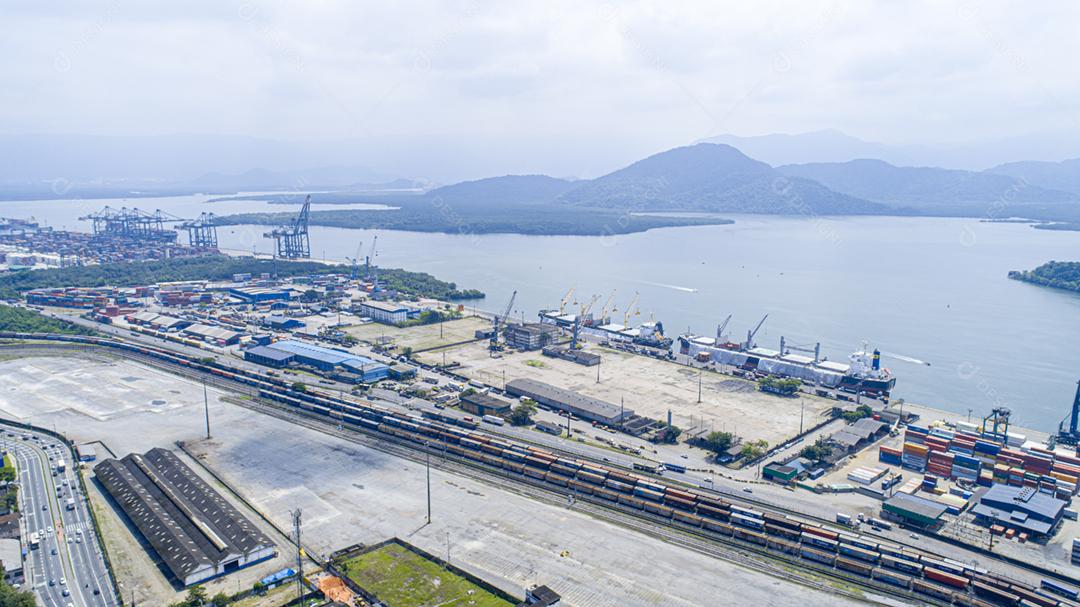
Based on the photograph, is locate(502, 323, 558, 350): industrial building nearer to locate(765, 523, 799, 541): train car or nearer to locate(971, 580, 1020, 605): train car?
locate(765, 523, 799, 541): train car

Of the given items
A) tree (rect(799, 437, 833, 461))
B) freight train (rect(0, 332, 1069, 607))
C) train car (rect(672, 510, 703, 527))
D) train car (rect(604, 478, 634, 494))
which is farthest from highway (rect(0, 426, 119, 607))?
tree (rect(799, 437, 833, 461))

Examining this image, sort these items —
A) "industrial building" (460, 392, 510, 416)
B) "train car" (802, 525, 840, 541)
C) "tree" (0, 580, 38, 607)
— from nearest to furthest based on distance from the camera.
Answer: "tree" (0, 580, 38, 607)
"train car" (802, 525, 840, 541)
"industrial building" (460, 392, 510, 416)

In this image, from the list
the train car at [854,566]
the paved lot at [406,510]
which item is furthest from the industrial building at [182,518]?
the train car at [854,566]

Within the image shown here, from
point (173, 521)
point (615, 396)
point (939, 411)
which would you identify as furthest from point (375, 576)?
point (939, 411)

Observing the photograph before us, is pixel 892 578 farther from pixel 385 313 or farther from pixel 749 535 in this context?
pixel 385 313

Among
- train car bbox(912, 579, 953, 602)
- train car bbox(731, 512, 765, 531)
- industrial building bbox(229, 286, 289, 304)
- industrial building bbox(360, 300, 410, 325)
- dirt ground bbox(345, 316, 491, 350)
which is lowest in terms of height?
train car bbox(912, 579, 953, 602)

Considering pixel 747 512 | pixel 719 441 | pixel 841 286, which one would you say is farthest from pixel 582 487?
pixel 841 286

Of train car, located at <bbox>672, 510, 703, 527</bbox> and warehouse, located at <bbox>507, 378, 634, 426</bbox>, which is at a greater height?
warehouse, located at <bbox>507, 378, 634, 426</bbox>
